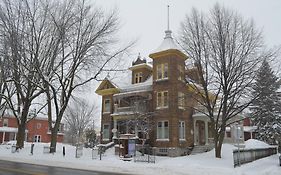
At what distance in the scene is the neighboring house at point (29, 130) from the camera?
5722 cm

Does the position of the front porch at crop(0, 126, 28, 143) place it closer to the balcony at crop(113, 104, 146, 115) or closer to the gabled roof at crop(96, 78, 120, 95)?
the gabled roof at crop(96, 78, 120, 95)

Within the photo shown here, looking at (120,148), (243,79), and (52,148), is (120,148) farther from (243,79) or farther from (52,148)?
(243,79)

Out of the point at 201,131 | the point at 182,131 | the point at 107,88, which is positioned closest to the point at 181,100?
the point at 182,131

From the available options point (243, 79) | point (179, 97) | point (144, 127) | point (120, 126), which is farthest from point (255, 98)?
point (120, 126)

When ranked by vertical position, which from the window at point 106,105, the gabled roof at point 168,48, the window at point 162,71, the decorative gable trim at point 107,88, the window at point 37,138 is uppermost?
the gabled roof at point 168,48

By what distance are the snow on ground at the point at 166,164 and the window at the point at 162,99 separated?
19.4 ft

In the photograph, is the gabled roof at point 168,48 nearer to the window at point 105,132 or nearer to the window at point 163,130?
the window at point 163,130

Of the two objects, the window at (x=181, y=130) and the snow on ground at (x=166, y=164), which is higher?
the window at (x=181, y=130)

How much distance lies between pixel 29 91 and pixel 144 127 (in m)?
13.9

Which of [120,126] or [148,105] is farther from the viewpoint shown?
[120,126]

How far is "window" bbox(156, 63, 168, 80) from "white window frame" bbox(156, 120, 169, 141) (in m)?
5.06

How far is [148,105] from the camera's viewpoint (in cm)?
3175

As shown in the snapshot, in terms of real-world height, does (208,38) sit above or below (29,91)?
above

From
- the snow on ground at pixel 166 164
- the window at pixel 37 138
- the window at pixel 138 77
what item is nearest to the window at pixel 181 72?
the window at pixel 138 77
